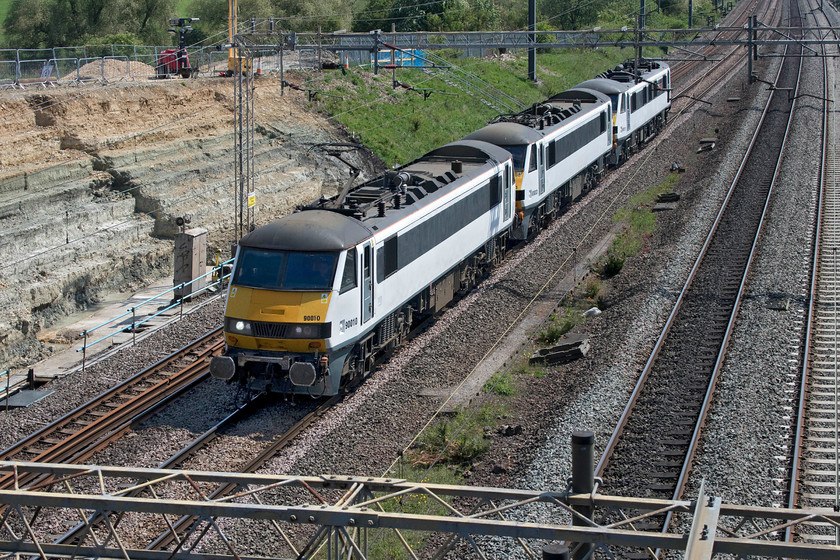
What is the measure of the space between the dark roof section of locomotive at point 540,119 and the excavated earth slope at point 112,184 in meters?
6.16

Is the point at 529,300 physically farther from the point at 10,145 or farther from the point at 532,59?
the point at 532,59

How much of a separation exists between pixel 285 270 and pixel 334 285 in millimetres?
934

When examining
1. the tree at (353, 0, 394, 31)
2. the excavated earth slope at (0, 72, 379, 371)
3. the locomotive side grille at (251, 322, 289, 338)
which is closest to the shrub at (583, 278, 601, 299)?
the excavated earth slope at (0, 72, 379, 371)

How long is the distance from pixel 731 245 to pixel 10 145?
20.1 metres

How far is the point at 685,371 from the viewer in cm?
1748

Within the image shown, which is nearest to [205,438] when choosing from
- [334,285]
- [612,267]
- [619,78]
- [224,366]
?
[224,366]

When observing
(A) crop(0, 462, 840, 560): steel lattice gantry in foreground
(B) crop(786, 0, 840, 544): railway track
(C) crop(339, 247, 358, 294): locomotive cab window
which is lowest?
(B) crop(786, 0, 840, 544): railway track

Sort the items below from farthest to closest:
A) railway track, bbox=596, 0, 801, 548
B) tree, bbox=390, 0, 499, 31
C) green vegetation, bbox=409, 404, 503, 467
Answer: tree, bbox=390, 0, 499, 31 → green vegetation, bbox=409, 404, 503, 467 → railway track, bbox=596, 0, 801, 548

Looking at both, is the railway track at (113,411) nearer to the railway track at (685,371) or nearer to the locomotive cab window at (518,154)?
the railway track at (685,371)

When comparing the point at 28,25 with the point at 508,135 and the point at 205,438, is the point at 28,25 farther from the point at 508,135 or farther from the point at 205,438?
the point at 205,438

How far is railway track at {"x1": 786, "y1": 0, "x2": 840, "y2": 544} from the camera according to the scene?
12781mm

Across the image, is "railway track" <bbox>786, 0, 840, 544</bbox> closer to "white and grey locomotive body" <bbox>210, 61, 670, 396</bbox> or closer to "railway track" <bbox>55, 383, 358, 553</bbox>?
"white and grey locomotive body" <bbox>210, 61, 670, 396</bbox>

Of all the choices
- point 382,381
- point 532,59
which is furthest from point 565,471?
point 532,59

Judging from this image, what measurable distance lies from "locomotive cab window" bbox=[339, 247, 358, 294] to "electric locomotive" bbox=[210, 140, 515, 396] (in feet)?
0.06
